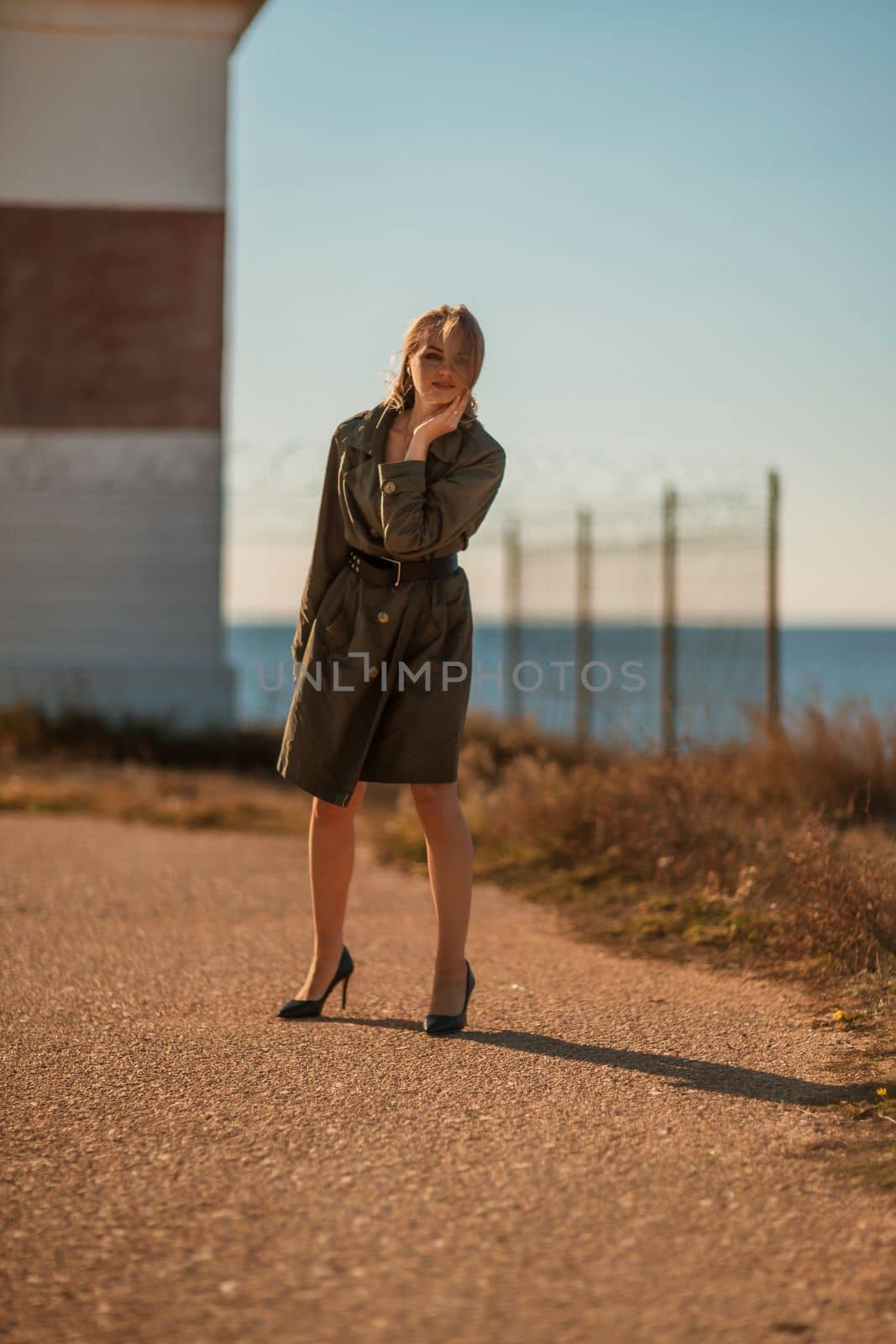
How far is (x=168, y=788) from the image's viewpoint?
9539 mm

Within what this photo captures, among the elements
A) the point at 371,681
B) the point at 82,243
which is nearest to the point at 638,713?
the point at 371,681

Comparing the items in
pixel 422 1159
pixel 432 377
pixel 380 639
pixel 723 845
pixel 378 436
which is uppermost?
pixel 432 377

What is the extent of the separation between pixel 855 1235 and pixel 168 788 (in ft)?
24.5

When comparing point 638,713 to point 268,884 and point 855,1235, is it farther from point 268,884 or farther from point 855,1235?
point 855,1235

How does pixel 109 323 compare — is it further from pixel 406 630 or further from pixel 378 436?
pixel 406 630

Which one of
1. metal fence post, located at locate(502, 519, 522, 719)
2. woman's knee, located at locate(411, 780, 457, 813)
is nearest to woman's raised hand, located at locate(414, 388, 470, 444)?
woman's knee, located at locate(411, 780, 457, 813)

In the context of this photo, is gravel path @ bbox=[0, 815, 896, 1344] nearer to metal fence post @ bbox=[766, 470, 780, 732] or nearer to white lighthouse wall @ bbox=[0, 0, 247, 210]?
metal fence post @ bbox=[766, 470, 780, 732]

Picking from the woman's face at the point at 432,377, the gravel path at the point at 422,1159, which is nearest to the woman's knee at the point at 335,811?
the gravel path at the point at 422,1159

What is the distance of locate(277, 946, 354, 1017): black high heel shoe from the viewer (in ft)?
13.1

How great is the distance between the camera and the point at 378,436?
12.8 ft

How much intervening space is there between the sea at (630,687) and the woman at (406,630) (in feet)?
0.75

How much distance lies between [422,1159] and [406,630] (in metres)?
1.46

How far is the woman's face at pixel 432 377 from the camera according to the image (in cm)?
383

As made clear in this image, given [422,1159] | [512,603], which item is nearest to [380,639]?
[422,1159]
